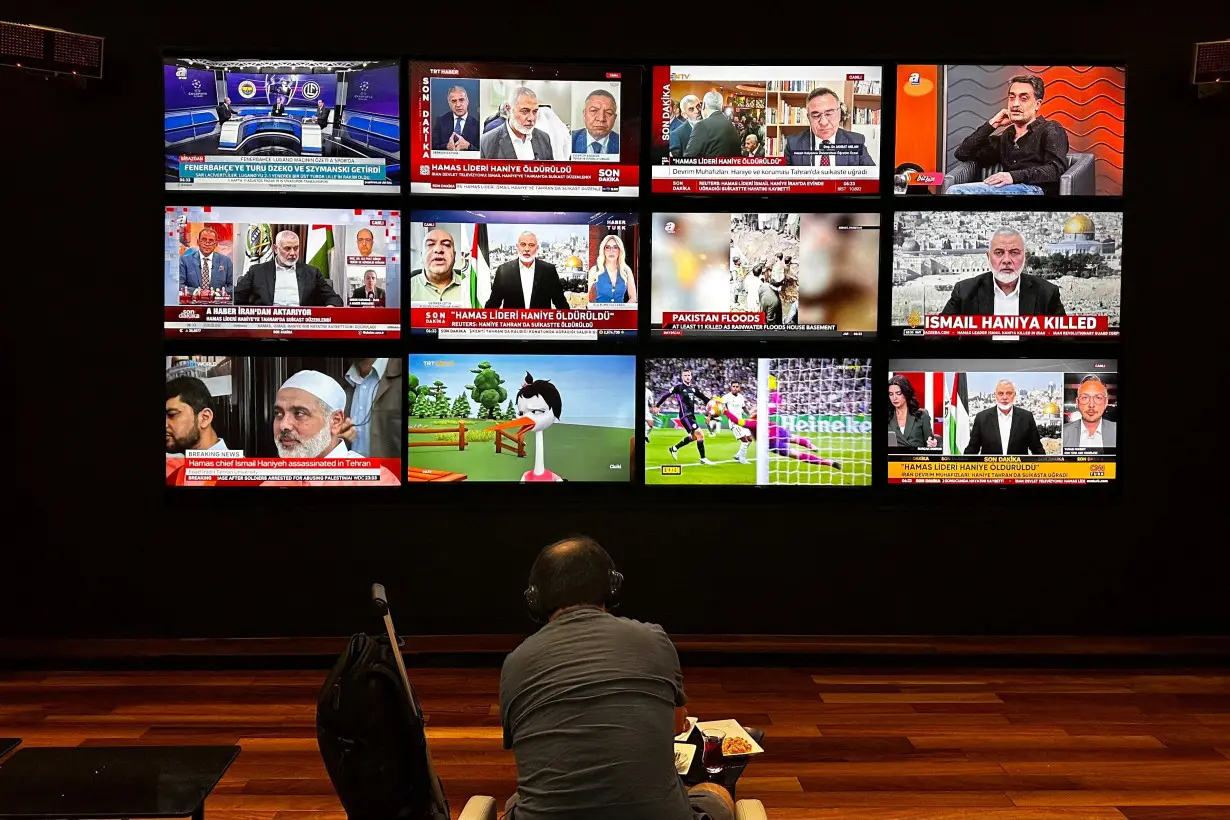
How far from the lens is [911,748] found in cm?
398

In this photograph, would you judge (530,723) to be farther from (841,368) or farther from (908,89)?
(908,89)

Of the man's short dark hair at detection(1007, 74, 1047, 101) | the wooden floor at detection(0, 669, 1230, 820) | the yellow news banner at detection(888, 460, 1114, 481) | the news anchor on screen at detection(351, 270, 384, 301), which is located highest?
the man's short dark hair at detection(1007, 74, 1047, 101)

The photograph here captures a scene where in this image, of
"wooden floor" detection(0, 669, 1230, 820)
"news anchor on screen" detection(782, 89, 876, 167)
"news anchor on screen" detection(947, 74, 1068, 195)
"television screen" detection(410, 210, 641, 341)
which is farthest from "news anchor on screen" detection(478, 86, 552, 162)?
"wooden floor" detection(0, 669, 1230, 820)

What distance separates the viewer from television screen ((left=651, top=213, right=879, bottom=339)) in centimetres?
500

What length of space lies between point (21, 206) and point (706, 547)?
3917mm

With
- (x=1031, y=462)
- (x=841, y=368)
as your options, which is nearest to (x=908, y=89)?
(x=841, y=368)

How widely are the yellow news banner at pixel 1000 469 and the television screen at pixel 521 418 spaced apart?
1470 millimetres

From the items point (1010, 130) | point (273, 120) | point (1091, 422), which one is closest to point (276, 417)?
point (273, 120)

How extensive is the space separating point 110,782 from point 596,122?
12.1 ft

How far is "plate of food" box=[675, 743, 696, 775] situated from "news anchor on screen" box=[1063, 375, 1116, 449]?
3.21m

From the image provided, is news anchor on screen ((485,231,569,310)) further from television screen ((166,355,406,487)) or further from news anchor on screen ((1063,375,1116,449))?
news anchor on screen ((1063,375,1116,449))

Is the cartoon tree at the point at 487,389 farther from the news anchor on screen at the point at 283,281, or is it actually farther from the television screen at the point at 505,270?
the news anchor on screen at the point at 283,281

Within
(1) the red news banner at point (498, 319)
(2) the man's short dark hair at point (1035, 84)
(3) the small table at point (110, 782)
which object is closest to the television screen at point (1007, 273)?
(2) the man's short dark hair at point (1035, 84)

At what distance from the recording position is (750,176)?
4965mm
